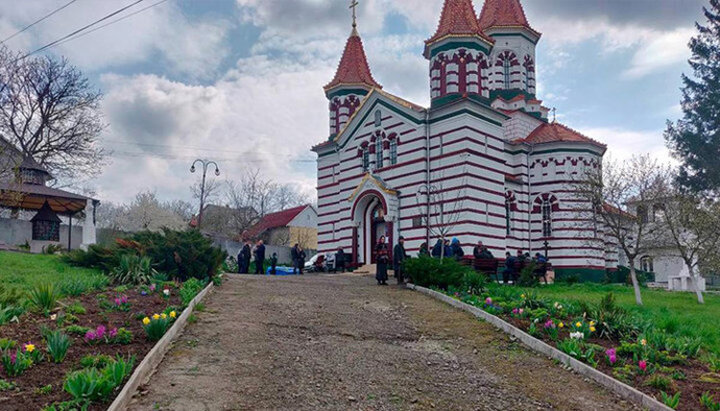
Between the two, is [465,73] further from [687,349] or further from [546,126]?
[687,349]

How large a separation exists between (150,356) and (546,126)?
28574 millimetres

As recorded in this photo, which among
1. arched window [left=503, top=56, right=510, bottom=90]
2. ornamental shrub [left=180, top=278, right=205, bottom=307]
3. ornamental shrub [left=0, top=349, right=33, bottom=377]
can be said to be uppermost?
arched window [left=503, top=56, right=510, bottom=90]

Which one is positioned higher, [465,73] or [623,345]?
[465,73]

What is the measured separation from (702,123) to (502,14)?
491 inches

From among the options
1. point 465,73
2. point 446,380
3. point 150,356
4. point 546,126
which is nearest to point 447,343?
point 446,380

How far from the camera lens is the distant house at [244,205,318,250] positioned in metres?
55.1

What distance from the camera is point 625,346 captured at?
9492 mm

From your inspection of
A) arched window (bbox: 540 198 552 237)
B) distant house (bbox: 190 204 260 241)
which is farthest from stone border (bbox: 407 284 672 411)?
distant house (bbox: 190 204 260 241)

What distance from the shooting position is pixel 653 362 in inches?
356

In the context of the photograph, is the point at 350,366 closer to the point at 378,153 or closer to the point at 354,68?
the point at 378,153

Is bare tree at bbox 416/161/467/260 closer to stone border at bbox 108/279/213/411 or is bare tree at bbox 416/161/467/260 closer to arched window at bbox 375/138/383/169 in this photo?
arched window at bbox 375/138/383/169

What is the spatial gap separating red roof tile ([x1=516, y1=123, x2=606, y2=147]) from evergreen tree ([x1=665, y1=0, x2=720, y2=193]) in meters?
6.15

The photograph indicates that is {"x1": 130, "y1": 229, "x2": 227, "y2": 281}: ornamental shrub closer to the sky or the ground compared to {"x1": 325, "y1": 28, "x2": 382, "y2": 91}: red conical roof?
closer to the ground

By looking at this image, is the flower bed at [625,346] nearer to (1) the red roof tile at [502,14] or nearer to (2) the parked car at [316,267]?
(2) the parked car at [316,267]
